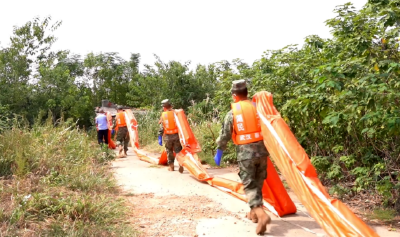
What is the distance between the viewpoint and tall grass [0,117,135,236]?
4336 mm

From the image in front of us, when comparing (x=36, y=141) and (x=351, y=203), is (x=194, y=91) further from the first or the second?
(x=351, y=203)

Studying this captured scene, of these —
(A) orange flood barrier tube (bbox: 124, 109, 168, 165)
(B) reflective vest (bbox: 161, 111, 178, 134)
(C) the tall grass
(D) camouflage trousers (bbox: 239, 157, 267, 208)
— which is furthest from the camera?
(A) orange flood barrier tube (bbox: 124, 109, 168, 165)

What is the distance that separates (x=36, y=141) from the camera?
7.68m

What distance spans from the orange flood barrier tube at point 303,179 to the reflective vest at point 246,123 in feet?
0.44

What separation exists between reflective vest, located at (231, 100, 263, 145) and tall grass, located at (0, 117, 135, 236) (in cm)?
190

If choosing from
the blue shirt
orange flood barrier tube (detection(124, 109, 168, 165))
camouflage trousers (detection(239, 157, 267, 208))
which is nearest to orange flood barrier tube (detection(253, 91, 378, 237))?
camouflage trousers (detection(239, 157, 267, 208))

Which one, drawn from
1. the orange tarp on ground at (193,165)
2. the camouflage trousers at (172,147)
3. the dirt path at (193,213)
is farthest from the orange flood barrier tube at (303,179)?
the camouflage trousers at (172,147)

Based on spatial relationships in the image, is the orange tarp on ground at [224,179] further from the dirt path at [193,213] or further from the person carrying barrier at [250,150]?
the person carrying barrier at [250,150]

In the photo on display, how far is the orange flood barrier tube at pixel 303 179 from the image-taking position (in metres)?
3.67

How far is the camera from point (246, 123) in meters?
5.11

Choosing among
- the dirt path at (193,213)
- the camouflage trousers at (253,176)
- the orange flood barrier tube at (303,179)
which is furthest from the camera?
the camouflage trousers at (253,176)

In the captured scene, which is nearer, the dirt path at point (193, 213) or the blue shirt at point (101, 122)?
the dirt path at point (193, 213)

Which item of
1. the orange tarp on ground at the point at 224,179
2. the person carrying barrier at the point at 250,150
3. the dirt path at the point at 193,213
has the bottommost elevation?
the dirt path at the point at 193,213

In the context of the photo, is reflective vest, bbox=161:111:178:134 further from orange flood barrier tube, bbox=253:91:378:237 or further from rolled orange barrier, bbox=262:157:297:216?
orange flood barrier tube, bbox=253:91:378:237
